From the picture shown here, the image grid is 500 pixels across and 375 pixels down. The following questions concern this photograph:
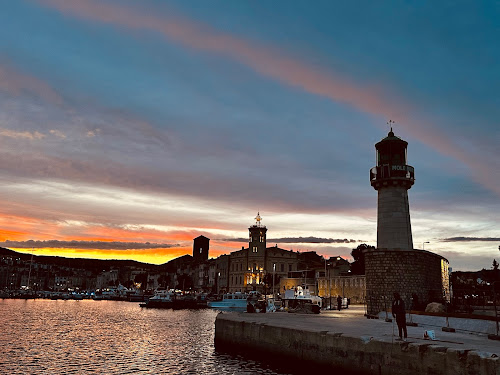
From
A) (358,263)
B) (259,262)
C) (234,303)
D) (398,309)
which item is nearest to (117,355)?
(398,309)

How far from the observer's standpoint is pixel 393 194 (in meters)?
36.5

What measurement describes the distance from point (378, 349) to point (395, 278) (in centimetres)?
1721

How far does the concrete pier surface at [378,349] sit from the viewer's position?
13.0 meters

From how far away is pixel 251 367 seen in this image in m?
20.8

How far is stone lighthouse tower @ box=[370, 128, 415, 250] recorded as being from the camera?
3589 cm

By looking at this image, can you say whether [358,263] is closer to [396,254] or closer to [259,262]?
[259,262]

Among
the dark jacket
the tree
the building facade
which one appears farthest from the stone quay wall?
the building facade

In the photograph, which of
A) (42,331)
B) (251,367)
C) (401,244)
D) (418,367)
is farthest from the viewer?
(42,331)

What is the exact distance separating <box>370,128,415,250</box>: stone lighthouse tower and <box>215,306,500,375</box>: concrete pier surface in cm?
1165

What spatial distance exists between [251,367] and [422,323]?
11.3m

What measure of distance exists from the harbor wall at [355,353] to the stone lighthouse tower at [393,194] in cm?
1686

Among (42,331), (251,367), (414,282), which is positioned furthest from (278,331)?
(42,331)

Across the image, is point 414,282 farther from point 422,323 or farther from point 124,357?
point 124,357

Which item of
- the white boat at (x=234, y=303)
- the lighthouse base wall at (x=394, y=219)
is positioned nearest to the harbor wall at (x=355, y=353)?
the lighthouse base wall at (x=394, y=219)
